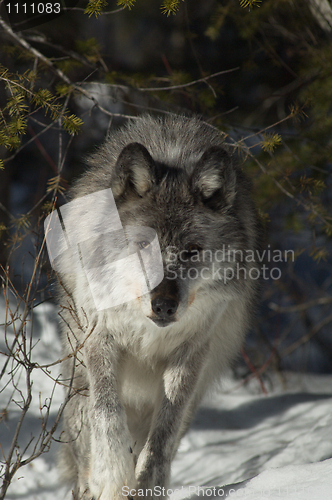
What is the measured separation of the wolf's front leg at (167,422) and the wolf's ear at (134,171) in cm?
115

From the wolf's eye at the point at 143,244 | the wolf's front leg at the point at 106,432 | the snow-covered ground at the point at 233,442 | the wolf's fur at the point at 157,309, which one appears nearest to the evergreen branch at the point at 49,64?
the wolf's fur at the point at 157,309

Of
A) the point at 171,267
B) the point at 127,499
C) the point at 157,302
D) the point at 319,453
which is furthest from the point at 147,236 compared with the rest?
the point at 319,453

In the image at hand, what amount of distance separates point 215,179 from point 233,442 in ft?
10.1

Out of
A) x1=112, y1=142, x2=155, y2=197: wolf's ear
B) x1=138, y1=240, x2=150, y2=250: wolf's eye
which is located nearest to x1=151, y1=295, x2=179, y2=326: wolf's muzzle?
x1=138, y1=240, x2=150, y2=250: wolf's eye

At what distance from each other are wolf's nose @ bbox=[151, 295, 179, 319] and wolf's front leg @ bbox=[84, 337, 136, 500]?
0.63 metres

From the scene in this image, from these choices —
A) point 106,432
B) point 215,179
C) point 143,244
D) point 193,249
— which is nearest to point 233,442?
point 106,432

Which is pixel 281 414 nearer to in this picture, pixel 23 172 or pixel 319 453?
pixel 319 453

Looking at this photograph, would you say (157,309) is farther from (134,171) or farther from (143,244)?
(134,171)

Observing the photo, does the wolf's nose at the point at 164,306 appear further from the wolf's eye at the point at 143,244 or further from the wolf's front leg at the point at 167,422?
the wolf's front leg at the point at 167,422

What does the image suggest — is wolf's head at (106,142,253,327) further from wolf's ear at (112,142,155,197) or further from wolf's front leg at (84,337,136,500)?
wolf's front leg at (84,337,136,500)

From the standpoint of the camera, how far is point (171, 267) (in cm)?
253

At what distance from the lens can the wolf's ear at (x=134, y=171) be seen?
8.61ft

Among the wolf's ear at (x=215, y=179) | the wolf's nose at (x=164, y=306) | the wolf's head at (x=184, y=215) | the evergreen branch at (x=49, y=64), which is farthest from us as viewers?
the evergreen branch at (x=49, y=64)

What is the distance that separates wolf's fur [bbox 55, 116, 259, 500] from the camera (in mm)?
2613
